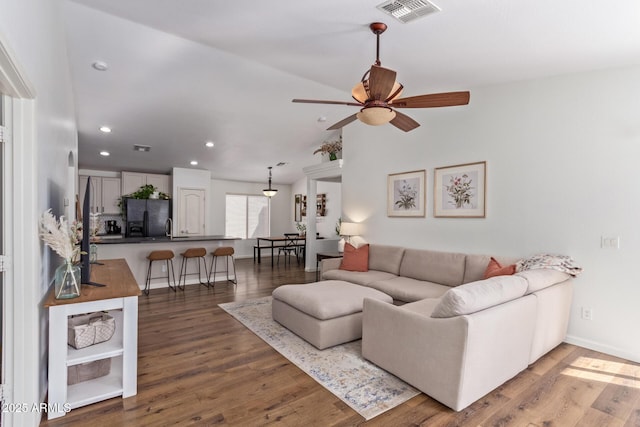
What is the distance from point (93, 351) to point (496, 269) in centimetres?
367

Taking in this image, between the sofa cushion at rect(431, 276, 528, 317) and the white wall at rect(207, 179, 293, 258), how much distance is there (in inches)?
303

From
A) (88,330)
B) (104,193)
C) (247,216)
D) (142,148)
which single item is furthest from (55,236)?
(247,216)

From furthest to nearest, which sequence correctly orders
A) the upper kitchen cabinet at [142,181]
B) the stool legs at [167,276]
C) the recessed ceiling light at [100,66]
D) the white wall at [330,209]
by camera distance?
the white wall at [330,209] → the upper kitchen cabinet at [142,181] → the stool legs at [167,276] → the recessed ceiling light at [100,66]

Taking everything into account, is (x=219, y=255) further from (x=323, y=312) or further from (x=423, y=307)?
(x=423, y=307)

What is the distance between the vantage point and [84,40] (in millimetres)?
3332

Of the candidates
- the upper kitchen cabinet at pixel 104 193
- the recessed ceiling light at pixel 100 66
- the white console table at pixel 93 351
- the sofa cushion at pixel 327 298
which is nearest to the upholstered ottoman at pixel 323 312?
the sofa cushion at pixel 327 298

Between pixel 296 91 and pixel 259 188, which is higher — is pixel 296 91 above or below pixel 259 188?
above

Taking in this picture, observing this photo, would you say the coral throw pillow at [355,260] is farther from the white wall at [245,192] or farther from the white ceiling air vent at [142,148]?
the white wall at [245,192]

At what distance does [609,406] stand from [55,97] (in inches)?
188

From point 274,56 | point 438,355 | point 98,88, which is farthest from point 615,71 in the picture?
point 98,88

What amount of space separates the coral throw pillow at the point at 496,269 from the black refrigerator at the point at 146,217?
6.84 meters

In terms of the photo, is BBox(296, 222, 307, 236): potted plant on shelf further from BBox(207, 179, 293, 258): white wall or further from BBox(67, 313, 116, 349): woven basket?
BBox(67, 313, 116, 349): woven basket

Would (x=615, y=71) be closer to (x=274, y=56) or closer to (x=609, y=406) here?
(x=609, y=406)

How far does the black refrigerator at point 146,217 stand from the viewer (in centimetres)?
719
